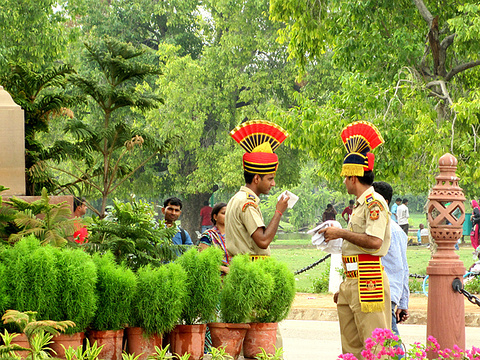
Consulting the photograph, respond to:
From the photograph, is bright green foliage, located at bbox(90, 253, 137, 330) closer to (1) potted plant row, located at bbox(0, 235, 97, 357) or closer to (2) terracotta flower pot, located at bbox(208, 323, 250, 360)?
(1) potted plant row, located at bbox(0, 235, 97, 357)

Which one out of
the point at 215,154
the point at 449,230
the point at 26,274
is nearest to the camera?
the point at 26,274

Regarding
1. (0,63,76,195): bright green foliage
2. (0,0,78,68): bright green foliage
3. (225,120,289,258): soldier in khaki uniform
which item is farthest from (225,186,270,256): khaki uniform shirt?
(0,0,78,68): bright green foliage

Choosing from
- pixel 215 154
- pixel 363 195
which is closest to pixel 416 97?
pixel 363 195

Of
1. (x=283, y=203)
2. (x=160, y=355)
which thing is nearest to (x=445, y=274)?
(x=283, y=203)

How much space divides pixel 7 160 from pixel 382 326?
3.01 m

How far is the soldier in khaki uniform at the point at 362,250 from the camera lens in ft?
17.3

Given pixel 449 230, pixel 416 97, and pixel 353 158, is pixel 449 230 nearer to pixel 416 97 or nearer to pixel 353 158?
pixel 353 158

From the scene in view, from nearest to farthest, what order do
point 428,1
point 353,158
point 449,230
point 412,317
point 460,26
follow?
point 353,158 → point 449,230 → point 412,317 → point 460,26 → point 428,1

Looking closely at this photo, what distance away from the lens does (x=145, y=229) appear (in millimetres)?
5125

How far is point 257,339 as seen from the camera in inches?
177

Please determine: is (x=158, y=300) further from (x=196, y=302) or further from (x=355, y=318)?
(x=355, y=318)

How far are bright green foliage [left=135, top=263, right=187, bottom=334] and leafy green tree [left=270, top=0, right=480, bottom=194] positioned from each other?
28.6ft

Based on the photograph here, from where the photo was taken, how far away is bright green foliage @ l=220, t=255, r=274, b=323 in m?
4.35

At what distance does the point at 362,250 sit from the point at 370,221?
0.73 ft
